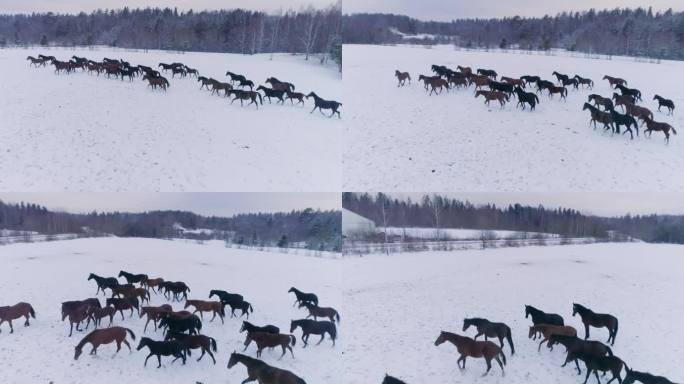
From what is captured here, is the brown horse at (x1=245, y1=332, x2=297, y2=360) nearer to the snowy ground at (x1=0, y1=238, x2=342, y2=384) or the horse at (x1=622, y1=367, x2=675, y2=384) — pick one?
the snowy ground at (x1=0, y1=238, x2=342, y2=384)

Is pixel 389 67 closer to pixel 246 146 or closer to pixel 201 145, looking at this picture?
pixel 246 146

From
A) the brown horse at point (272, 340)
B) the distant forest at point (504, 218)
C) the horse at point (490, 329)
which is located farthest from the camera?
the distant forest at point (504, 218)

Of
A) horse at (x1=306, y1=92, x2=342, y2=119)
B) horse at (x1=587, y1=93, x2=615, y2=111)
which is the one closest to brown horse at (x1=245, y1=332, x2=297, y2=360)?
horse at (x1=306, y1=92, x2=342, y2=119)

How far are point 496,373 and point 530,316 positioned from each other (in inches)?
56.6

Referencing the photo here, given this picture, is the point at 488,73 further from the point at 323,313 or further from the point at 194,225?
the point at 194,225

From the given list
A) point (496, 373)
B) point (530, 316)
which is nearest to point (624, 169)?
point (530, 316)

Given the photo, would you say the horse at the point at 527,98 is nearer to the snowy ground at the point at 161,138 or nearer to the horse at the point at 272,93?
the snowy ground at the point at 161,138

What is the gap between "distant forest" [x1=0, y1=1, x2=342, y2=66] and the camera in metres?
7.77

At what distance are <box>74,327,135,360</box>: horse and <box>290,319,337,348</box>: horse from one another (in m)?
2.27

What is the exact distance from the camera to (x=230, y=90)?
29.5ft

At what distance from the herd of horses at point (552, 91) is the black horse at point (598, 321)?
2.99 metres

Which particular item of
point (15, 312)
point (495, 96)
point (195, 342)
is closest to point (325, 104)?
point (495, 96)

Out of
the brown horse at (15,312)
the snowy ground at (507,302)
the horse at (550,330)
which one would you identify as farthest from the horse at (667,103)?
the brown horse at (15,312)

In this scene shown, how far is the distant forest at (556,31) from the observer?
7.57 metres
